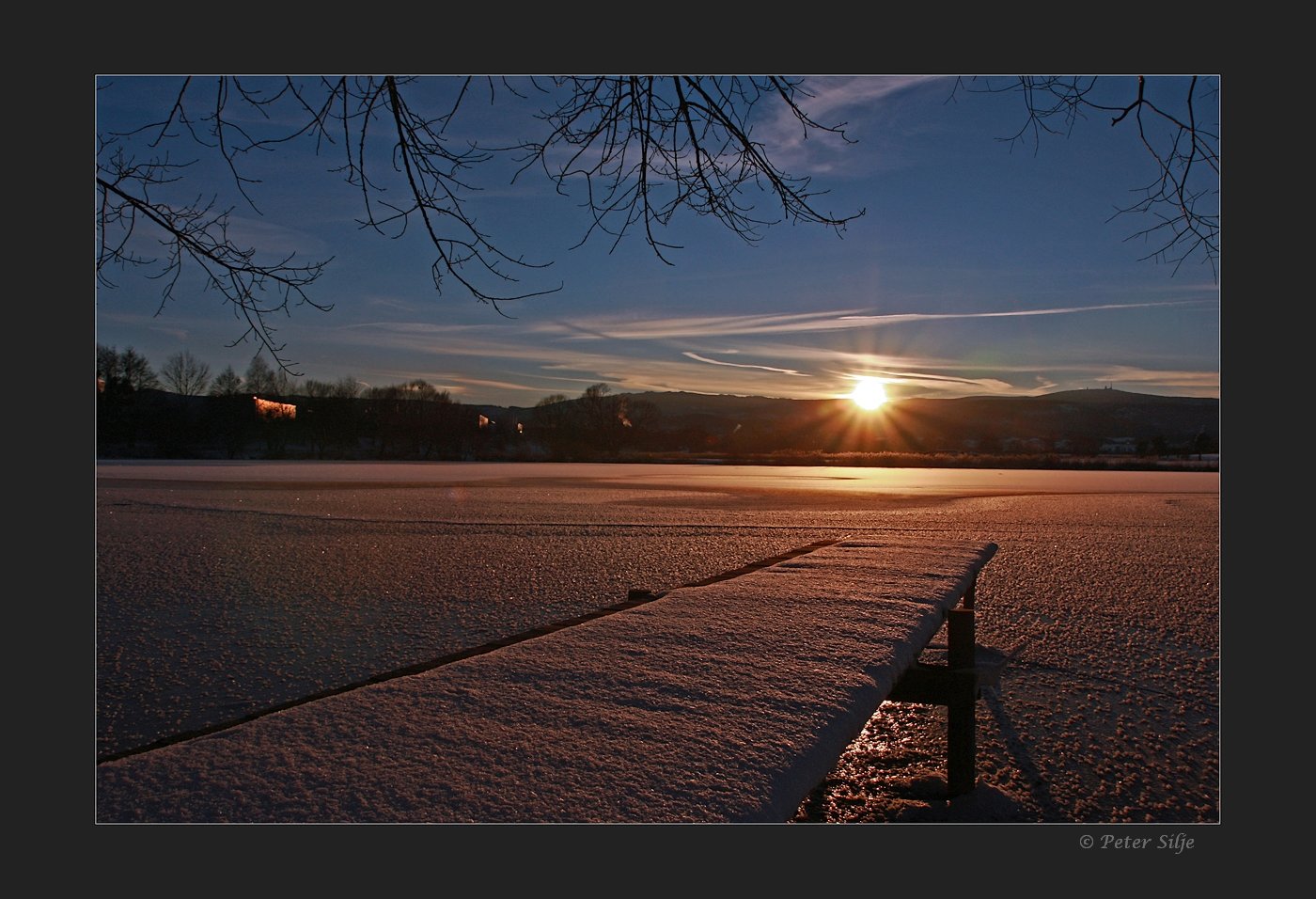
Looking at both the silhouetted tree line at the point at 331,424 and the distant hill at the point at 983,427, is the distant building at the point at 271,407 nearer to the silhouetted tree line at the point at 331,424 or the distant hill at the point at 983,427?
the silhouetted tree line at the point at 331,424

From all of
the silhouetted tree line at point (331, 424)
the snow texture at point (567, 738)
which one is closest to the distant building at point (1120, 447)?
the silhouetted tree line at point (331, 424)

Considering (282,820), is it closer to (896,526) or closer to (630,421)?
(896,526)

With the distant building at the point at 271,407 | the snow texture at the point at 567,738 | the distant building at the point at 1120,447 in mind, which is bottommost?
the snow texture at the point at 567,738

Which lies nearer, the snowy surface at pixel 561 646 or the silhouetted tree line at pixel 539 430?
the snowy surface at pixel 561 646

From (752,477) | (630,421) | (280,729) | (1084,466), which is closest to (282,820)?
(280,729)

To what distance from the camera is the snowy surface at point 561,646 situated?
1.70m

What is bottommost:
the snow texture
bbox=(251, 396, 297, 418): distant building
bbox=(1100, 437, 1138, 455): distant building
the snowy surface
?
the snowy surface

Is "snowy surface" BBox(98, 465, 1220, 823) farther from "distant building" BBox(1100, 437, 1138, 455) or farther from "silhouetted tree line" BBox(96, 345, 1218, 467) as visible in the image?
"distant building" BBox(1100, 437, 1138, 455)

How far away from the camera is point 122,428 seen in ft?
43.2

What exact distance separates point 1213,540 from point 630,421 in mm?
47498


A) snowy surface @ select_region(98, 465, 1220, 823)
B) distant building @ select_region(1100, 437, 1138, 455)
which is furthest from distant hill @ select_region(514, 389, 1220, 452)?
snowy surface @ select_region(98, 465, 1220, 823)

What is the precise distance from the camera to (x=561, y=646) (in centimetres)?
236

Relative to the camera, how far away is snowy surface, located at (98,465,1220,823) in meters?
1.70

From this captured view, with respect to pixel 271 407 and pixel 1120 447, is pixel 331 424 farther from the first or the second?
pixel 1120 447
